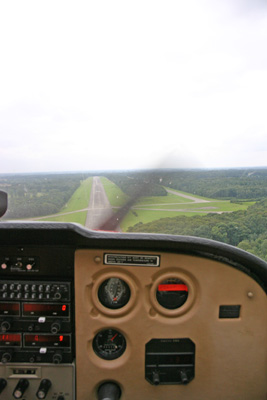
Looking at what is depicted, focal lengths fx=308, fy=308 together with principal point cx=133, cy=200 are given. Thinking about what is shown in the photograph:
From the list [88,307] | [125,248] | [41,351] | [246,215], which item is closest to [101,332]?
[88,307]

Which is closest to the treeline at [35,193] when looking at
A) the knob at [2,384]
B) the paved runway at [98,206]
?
the paved runway at [98,206]

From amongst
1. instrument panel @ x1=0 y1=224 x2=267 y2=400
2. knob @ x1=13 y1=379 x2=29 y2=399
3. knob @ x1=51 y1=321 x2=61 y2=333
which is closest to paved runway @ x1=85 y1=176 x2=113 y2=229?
instrument panel @ x1=0 y1=224 x2=267 y2=400

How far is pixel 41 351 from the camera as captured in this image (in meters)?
1.62

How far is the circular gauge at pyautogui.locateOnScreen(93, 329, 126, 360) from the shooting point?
1.68 metres

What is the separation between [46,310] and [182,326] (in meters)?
0.72

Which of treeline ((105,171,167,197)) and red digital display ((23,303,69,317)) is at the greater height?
treeline ((105,171,167,197))

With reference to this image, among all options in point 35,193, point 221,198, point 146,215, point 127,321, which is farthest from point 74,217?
point 221,198

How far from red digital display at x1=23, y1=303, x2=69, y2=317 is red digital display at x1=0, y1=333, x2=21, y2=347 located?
0.46 ft

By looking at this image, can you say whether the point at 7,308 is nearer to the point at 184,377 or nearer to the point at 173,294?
the point at 173,294

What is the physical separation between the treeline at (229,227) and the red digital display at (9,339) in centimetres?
82

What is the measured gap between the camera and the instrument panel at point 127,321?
5.14 feet

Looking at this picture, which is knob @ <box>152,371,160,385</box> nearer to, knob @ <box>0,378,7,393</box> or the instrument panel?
the instrument panel

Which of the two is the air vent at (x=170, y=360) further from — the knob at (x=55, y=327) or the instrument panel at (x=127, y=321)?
the knob at (x=55, y=327)

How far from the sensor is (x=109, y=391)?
Answer: 162 centimetres
